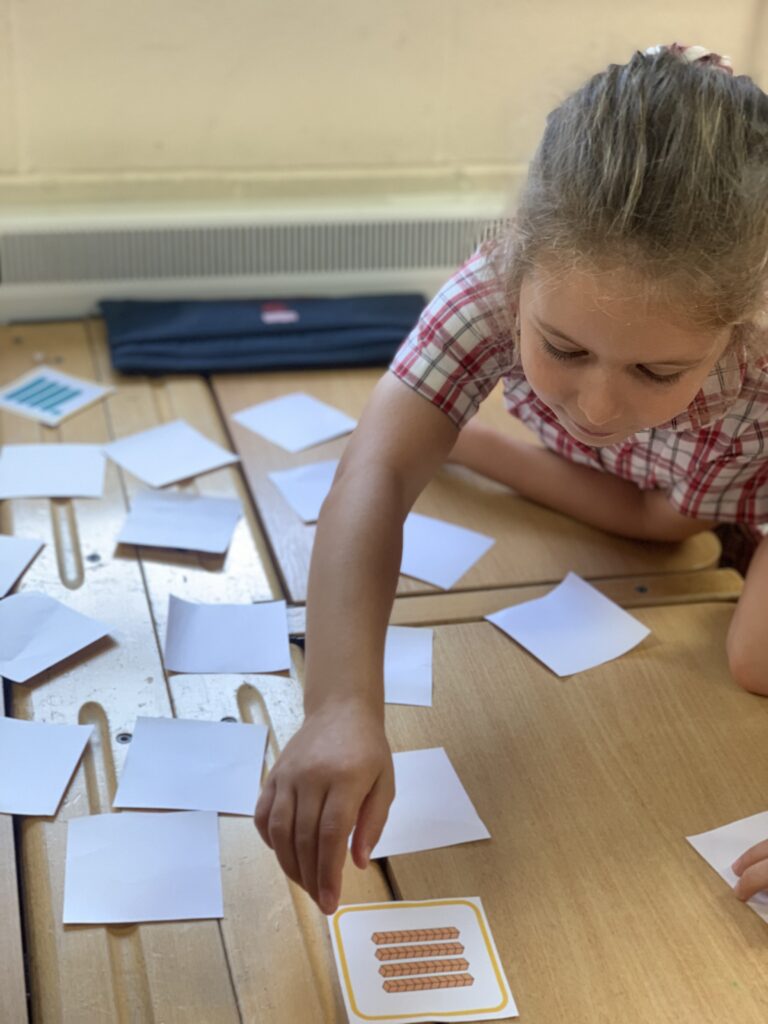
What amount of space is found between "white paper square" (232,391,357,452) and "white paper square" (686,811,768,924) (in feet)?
2.64

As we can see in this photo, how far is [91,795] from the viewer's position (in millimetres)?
1086

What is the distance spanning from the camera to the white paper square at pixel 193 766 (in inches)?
42.8

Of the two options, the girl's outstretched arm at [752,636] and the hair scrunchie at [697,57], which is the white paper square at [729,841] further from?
the hair scrunchie at [697,57]

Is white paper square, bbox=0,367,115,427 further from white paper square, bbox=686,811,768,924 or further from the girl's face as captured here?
white paper square, bbox=686,811,768,924

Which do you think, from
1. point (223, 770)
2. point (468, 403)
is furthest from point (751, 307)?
point (223, 770)

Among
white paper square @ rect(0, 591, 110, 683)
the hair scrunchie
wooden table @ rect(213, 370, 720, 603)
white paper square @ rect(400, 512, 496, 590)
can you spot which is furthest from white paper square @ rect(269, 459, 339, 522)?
the hair scrunchie

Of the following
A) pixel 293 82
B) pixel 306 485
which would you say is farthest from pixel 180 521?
pixel 293 82

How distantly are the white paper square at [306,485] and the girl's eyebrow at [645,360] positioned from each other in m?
0.59

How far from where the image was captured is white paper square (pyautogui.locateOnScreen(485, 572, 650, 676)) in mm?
1315

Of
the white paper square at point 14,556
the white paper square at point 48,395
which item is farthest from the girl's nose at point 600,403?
the white paper square at point 48,395

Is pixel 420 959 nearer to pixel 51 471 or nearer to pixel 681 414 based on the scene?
pixel 681 414

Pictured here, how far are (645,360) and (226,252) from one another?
1.27m

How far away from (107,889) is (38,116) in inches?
55.2

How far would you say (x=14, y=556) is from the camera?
55.4 inches
